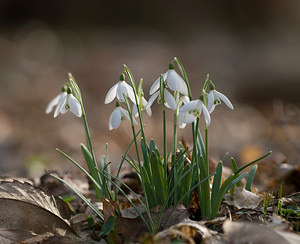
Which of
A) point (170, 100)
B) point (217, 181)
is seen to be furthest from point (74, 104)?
point (217, 181)

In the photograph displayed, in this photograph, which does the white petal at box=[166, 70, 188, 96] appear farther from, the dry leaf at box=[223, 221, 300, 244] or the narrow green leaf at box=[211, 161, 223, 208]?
the dry leaf at box=[223, 221, 300, 244]

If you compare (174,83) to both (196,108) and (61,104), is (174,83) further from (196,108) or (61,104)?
(61,104)

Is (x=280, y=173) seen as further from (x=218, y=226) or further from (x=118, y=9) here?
(x=118, y=9)

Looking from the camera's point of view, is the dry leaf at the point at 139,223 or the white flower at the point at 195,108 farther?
the dry leaf at the point at 139,223

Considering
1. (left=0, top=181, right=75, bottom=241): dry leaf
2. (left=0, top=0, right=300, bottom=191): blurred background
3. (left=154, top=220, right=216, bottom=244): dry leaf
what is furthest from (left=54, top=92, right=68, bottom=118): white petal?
(left=0, top=0, right=300, bottom=191): blurred background

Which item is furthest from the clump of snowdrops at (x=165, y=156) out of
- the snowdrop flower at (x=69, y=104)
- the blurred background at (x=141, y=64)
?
the blurred background at (x=141, y=64)

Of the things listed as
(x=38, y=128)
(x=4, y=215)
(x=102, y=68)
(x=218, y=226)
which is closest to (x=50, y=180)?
(x=4, y=215)

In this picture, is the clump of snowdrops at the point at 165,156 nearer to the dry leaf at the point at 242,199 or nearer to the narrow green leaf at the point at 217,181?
the narrow green leaf at the point at 217,181
